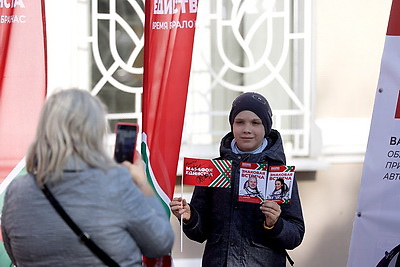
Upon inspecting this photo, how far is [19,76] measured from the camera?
458 cm

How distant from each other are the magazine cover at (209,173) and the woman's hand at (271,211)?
0.78ft

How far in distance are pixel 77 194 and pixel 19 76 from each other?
1952mm

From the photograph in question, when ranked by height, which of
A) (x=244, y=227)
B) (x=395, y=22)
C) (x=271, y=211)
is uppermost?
(x=395, y=22)

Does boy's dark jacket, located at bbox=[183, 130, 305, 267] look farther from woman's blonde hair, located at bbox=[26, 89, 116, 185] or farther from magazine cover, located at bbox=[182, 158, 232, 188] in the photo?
woman's blonde hair, located at bbox=[26, 89, 116, 185]

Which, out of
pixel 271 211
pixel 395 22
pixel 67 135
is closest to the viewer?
pixel 67 135

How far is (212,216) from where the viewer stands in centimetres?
397

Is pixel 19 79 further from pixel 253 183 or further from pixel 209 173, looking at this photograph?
pixel 253 183

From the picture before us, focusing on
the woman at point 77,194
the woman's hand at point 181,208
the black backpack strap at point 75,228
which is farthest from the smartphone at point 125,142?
the woman's hand at point 181,208

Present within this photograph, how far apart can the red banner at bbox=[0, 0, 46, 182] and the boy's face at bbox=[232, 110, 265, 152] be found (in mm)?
1331

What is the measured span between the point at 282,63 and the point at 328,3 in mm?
608

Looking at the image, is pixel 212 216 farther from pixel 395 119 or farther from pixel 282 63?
pixel 282 63

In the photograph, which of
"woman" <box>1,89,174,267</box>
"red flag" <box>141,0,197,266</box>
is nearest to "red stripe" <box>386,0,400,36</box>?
"red flag" <box>141,0,197,266</box>

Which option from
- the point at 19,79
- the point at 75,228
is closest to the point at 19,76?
the point at 19,79

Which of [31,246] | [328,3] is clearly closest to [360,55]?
[328,3]
